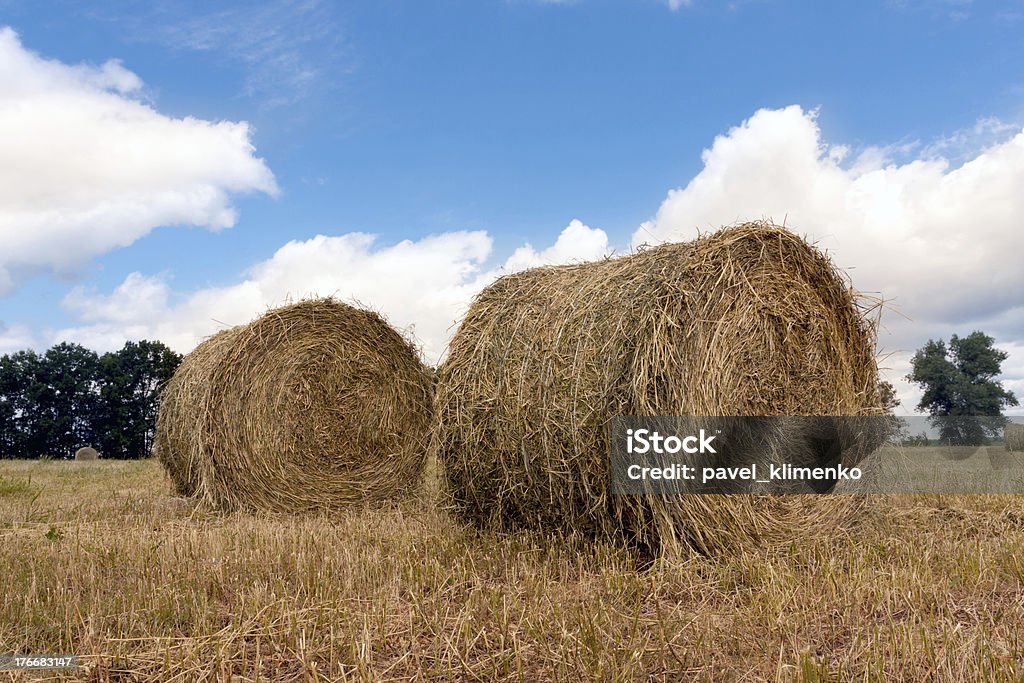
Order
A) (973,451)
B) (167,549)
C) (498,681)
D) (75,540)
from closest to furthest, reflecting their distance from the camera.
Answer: (498,681), (167,549), (75,540), (973,451)

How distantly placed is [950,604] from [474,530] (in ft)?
11.3

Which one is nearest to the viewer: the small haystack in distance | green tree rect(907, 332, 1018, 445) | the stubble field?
the stubble field

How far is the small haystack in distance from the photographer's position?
863 inches

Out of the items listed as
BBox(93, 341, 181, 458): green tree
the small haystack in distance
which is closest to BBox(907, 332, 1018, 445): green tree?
the small haystack in distance

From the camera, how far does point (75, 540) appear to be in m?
6.31

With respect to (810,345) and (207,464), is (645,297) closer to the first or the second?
(810,345)

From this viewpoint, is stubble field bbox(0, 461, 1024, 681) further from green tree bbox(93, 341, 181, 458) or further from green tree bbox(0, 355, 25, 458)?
green tree bbox(0, 355, 25, 458)

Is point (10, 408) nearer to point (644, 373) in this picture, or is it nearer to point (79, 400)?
point (79, 400)

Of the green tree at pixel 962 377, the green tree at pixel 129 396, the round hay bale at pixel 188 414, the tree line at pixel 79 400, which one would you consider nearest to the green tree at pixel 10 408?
the tree line at pixel 79 400

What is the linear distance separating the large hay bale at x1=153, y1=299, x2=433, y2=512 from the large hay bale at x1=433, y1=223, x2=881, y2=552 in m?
2.24

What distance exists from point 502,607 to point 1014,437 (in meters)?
22.3

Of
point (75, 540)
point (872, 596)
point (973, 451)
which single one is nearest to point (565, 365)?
point (872, 596)

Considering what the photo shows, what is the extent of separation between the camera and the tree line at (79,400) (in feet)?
117

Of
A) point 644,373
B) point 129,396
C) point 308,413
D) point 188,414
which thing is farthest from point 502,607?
point 129,396
